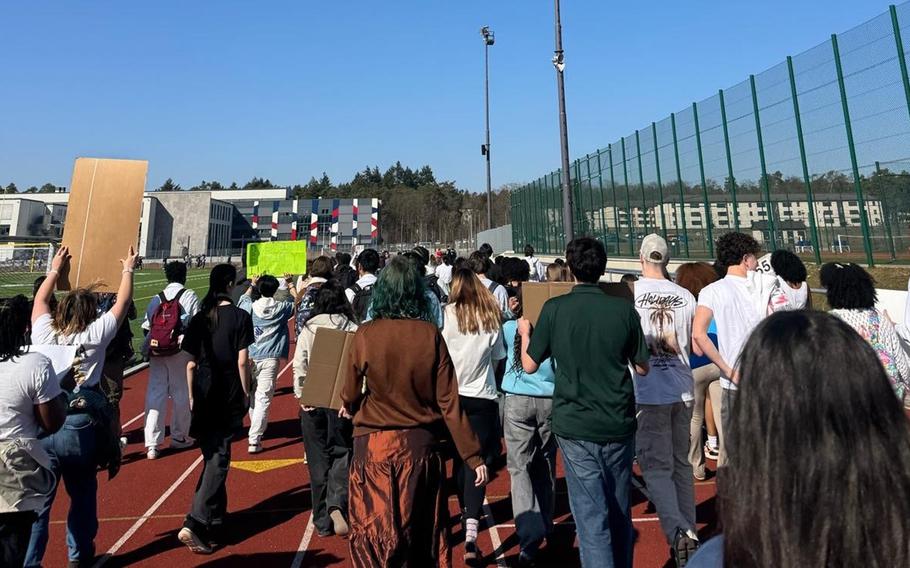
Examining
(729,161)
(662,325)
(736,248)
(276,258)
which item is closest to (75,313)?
(662,325)

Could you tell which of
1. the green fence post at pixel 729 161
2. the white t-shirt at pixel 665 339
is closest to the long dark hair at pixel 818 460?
the white t-shirt at pixel 665 339

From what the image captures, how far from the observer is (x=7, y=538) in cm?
276

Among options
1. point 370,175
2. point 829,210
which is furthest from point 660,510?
point 370,175

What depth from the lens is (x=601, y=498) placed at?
10.2 feet

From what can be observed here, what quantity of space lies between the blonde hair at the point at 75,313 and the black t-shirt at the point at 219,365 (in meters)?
0.73

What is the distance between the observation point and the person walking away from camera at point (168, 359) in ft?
22.1

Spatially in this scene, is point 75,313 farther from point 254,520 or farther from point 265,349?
point 265,349

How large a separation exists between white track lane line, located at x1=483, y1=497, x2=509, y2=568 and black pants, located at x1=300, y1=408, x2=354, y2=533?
1.26m

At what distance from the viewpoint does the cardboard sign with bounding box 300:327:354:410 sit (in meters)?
3.73

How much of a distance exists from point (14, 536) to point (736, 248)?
503 centimetres

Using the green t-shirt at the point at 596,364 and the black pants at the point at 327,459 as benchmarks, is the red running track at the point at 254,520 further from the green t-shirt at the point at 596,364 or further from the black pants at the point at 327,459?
the green t-shirt at the point at 596,364

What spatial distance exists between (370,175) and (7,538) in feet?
447

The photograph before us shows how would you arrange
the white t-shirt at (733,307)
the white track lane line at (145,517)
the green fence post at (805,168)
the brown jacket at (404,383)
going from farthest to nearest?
the green fence post at (805,168)
the white track lane line at (145,517)
the white t-shirt at (733,307)
the brown jacket at (404,383)

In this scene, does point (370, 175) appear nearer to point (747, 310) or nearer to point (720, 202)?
point (720, 202)
